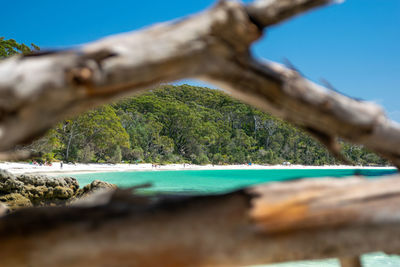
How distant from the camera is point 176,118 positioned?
192 feet

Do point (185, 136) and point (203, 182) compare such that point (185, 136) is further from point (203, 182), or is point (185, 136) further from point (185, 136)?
point (203, 182)

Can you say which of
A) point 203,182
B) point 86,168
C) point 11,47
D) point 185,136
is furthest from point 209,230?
point 185,136

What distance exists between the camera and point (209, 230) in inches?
Answer: 37.3

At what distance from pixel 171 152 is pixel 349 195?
51791 mm

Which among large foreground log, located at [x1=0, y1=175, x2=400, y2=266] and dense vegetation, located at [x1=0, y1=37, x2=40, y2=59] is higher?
dense vegetation, located at [x1=0, y1=37, x2=40, y2=59]

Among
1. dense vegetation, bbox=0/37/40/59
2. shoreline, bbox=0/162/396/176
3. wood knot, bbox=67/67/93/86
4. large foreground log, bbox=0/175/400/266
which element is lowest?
large foreground log, bbox=0/175/400/266

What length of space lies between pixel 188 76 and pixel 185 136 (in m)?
56.6

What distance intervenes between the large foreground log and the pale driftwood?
10.2 inches

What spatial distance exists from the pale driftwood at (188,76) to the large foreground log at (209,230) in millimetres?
259

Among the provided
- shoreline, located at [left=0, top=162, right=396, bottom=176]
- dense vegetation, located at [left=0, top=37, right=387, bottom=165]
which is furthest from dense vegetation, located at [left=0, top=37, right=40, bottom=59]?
dense vegetation, located at [left=0, top=37, right=387, bottom=165]

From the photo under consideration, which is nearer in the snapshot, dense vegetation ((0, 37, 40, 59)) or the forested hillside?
dense vegetation ((0, 37, 40, 59))

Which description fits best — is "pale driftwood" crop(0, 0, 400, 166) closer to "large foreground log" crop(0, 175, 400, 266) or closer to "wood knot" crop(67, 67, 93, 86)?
"wood knot" crop(67, 67, 93, 86)

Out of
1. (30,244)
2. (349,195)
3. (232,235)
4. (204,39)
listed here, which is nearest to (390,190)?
(349,195)

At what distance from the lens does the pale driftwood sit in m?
0.79
